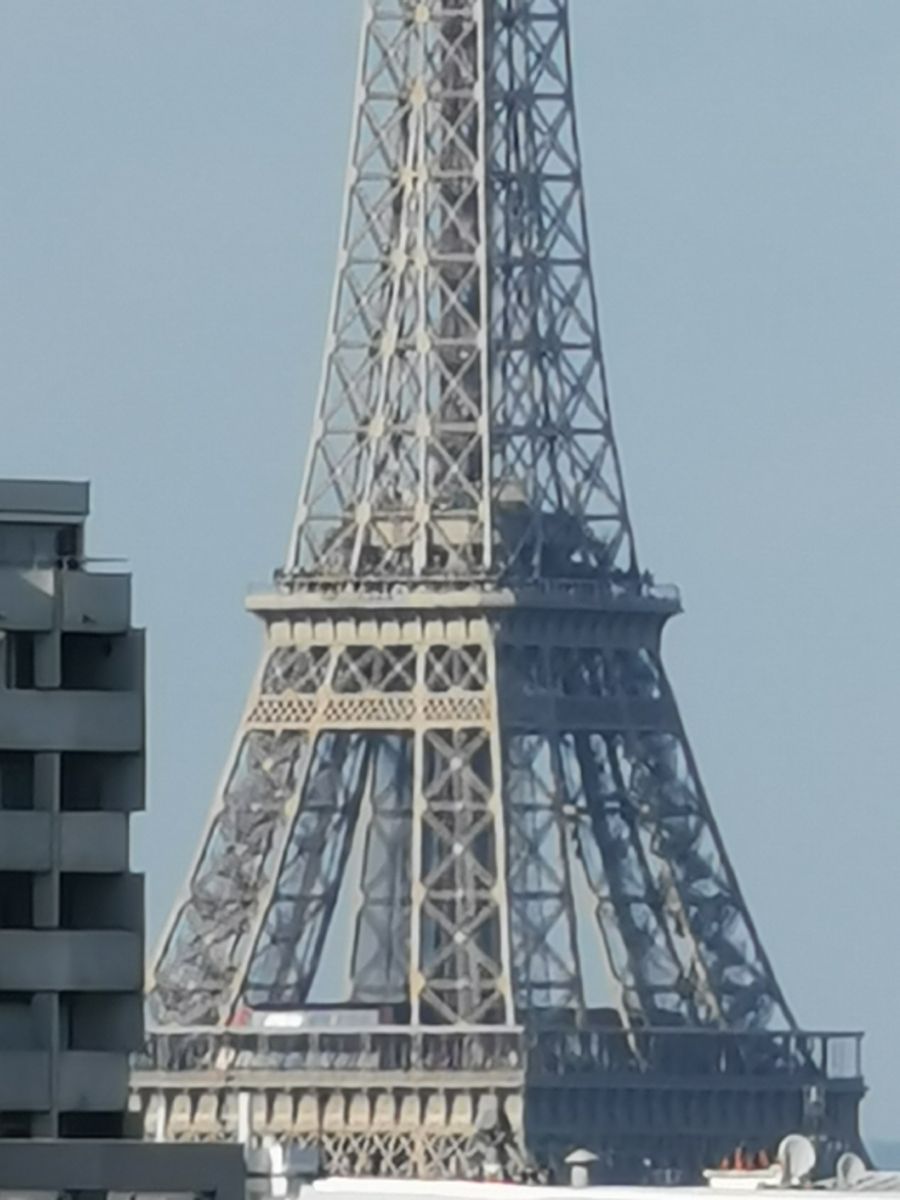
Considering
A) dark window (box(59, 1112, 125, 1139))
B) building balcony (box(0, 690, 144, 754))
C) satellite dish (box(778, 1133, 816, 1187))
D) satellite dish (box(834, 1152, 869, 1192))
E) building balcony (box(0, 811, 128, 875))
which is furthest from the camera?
satellite dish (box(778, 1133, 816, 1187))

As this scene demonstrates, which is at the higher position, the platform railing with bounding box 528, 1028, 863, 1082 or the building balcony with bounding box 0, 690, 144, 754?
the platform railing with bounding box 528, 1028, 863, 1082

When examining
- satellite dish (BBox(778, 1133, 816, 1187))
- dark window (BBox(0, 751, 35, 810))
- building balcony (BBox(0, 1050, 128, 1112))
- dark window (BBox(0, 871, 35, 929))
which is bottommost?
building balcony (BBox(0, 1050, 128, 1112))

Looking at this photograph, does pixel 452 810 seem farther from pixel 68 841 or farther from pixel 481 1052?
pixel 68 841

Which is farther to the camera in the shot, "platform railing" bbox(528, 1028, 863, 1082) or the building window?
"platform railing" bbox(528, 1028, 863, 1082)

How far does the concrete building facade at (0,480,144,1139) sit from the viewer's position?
76.8 meters

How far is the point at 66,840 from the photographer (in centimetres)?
7712

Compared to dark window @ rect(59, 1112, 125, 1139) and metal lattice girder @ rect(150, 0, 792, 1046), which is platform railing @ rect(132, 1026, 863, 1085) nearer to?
metal lattice girder @ rect(150, 0, 792, 1046)

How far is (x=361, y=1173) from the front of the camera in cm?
18412

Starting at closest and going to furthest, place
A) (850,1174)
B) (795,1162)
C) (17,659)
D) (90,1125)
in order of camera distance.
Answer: (17,659), (90,1125), (795,1162), (850,1174)

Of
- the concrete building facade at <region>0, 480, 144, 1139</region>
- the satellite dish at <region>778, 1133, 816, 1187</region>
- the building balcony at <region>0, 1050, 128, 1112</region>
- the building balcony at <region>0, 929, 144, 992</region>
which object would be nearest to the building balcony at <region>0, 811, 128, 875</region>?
the concrete building facade at <region>0, 480, 144, 1139</region>

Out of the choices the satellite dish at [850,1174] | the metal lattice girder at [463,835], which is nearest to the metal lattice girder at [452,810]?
the metal lattice girder at [463,835]

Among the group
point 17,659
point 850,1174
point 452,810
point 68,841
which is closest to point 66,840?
point 68,841

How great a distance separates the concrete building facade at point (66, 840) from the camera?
76.8 meters

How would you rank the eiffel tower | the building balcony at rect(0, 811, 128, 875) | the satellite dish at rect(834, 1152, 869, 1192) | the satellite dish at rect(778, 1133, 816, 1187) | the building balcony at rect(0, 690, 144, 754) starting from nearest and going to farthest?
the building balcony at rect(0, 811, 128, 875) → the building balcony at rect(0, 690, 144, 754) → the satellite dish at rect(834, 1152, 869, 1192) → the satellite dish at rect(778, 1133, 816, 1187) → the eiffel tower
